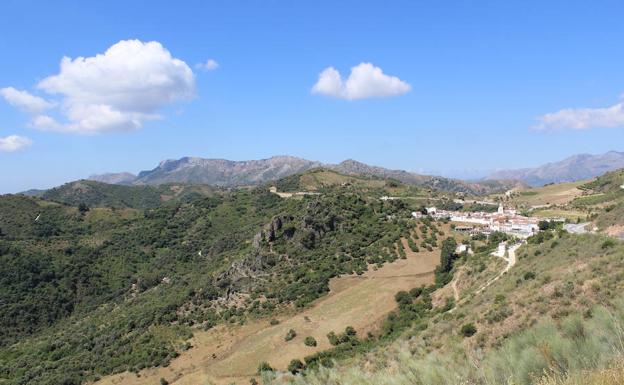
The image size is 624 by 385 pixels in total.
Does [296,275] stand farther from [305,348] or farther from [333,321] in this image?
[305,348]

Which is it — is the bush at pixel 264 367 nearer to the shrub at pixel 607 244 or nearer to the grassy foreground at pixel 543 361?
the shrub at pixel 607 244

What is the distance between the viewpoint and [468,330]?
21.7 meters

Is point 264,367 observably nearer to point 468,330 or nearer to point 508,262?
point 468,330

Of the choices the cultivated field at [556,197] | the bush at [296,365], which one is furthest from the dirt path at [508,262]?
the cultivated field at [556,197]

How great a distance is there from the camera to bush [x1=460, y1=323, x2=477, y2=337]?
21608 mm

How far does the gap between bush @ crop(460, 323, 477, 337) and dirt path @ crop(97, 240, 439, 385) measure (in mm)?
17592

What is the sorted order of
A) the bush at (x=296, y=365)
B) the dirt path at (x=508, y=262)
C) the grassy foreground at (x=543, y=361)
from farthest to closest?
the dirt path at (x=508, y=262) < the bush at (x=296, y=365) < the grassy foreground at (x=543, y=361)

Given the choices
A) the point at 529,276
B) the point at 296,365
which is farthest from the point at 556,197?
the point at 296,365

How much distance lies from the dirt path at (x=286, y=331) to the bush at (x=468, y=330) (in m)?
17.6

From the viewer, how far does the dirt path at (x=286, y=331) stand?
36.8 meters

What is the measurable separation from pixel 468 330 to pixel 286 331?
22.0 m

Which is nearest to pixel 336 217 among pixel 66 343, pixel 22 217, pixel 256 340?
pixel 256 340

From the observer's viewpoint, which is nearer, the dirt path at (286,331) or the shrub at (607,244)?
the shrub at (607,244)

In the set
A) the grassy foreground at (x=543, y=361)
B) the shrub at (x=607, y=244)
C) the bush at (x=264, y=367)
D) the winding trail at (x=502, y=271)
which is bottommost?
the bush at (x=264, y=367)
